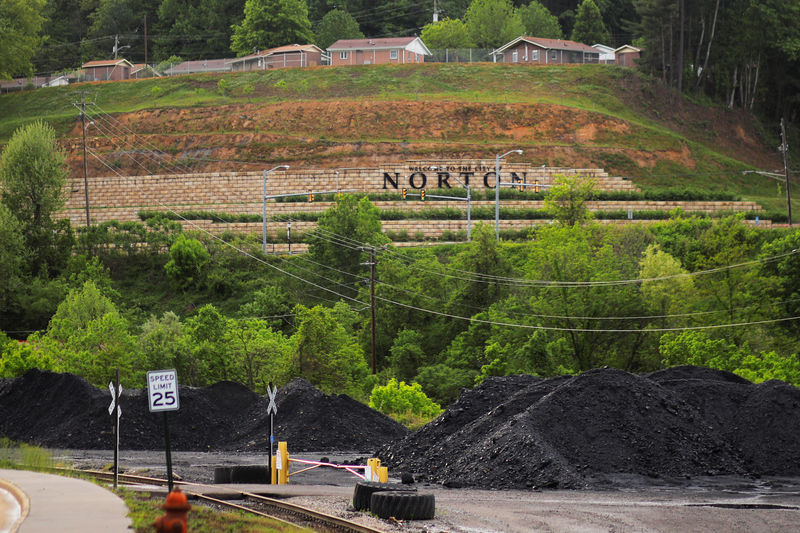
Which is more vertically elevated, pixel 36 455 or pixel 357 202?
pixel 357 202

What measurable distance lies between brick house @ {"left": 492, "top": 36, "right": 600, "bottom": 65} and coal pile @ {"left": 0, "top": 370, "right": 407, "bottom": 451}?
89.2 m

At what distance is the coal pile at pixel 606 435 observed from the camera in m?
31.3

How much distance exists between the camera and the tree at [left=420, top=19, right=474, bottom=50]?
142750 mm

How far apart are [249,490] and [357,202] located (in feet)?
194

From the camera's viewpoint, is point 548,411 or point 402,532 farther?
point 548,411

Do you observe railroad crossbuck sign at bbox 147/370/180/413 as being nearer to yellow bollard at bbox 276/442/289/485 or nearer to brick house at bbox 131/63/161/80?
yellow bollard at bbox 276/442/289/485

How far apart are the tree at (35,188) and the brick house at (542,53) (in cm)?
5742

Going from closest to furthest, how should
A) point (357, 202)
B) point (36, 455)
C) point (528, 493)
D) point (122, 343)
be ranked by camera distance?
point (528, 493) < point (36, 455) < point (122, 343) < point (357, 202)

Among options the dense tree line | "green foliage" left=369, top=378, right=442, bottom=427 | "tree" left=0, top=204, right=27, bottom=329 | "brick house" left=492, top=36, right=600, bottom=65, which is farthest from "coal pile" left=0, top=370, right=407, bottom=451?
"brick house" left=492, top=36, right=600, bottom=65

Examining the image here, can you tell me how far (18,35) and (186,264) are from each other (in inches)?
2558

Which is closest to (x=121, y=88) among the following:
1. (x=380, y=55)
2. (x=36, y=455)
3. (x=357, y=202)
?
(x=380, y=55)

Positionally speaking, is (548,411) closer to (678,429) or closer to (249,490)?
(678,429)

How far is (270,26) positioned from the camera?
140 metres

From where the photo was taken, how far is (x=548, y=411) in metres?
33.0
